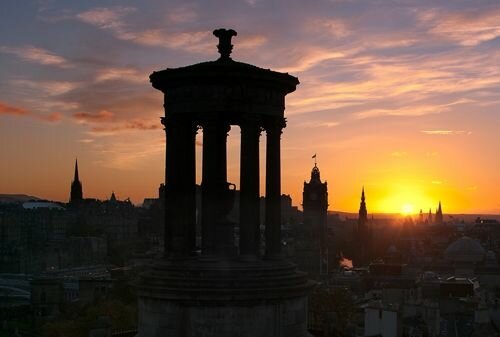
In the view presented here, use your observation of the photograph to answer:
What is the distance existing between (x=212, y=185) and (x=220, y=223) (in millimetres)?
890

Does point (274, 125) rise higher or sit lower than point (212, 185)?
higher

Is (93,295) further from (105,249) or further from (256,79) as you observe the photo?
(105,249)

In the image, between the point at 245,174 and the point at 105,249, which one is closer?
the point at 245,174

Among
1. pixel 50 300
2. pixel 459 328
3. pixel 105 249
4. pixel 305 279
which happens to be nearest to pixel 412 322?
pixel 459 328

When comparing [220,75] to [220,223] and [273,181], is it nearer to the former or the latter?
[273,181]

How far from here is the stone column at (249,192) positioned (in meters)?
19.4

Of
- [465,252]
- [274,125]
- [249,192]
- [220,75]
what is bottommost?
[465,252]

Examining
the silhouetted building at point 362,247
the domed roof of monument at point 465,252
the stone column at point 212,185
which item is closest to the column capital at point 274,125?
the stone column at point 212,185

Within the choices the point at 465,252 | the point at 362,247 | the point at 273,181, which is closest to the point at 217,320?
the point at 273,181

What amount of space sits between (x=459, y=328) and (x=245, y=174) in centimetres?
3617

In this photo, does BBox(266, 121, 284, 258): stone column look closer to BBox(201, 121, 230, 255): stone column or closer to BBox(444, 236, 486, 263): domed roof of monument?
BBox(201, 121, 230, 255): stone column

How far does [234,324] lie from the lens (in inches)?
730

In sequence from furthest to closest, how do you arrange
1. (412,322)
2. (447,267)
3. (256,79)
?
(447,267), (412,322), (256,79)

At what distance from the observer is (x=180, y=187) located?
19.8m
